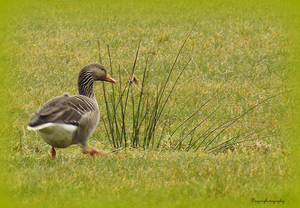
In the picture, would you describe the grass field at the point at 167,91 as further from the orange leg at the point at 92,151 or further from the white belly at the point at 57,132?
the white belly at the point at 57,132

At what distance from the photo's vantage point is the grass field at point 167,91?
5.44 meters

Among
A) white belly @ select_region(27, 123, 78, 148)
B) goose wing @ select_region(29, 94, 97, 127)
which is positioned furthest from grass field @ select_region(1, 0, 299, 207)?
goose wing @ select_region(29, 94, 97, 127)

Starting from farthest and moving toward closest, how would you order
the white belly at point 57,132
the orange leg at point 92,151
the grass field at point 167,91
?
the orange leg at point 92,151
the white belly at point 57,132
the grass field at point 167,91

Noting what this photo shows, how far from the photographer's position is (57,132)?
240 inches

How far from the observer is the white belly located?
600cm

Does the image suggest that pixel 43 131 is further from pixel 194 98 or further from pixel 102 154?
pixel 194 98

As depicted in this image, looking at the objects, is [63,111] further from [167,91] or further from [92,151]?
[167,91]

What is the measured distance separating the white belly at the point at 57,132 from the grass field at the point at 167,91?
304 mm

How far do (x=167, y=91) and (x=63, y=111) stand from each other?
5149 mm

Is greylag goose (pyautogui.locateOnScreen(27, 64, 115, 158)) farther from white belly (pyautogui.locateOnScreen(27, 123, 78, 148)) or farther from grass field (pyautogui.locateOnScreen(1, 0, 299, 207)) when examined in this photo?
grass field (pyautogui.locateOnScreen(1, 0, 299, 207))

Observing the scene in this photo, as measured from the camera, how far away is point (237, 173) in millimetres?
5883

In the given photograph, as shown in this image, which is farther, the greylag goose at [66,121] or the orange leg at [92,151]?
the orange leg at [92,151]

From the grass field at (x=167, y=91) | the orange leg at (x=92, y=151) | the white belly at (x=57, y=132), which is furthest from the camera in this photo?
the orange leg at (x=92, y=151)

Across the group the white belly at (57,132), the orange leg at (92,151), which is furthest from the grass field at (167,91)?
the white belly at (57,132)
